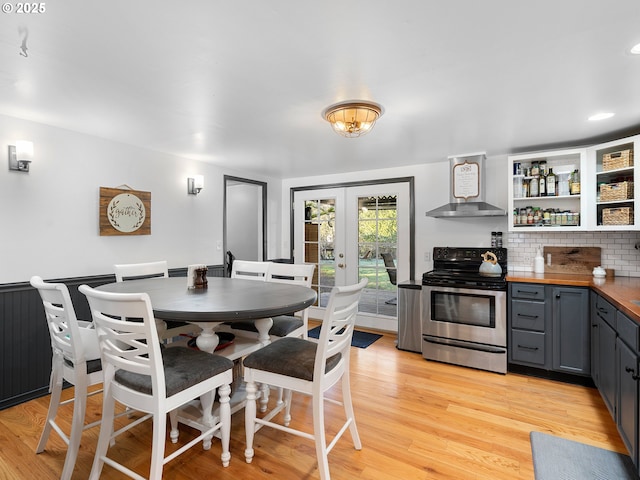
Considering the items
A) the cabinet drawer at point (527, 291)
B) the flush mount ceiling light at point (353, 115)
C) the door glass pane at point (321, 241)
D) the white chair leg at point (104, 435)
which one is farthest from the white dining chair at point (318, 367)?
the door glass pane at point (321, 241)

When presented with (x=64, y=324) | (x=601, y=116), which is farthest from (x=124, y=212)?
(x=601, y=116)

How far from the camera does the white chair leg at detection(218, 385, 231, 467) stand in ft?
6.11

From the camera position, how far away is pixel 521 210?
11.8 ft

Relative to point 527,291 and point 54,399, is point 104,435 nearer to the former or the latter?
point 54,399

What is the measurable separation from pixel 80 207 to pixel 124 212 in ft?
1.22

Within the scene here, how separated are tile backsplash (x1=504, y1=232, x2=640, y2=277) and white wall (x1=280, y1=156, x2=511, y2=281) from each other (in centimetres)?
25

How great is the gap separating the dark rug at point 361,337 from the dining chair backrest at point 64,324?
2.81 m

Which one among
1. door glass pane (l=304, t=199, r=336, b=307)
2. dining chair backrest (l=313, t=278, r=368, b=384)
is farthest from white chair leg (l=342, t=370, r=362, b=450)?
door glass pane (l=304, t=199, r=336, b=307)

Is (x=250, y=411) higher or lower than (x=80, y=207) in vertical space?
lower

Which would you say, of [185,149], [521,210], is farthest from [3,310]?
[521,210]

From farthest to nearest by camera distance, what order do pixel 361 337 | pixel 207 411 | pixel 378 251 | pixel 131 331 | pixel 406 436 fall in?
pixel 378 251
pixel 361 337
pixel 406 436
pixel 207 411
pixel 131 331

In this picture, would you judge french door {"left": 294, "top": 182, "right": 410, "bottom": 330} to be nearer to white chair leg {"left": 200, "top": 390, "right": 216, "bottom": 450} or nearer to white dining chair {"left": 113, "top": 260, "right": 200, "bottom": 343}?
white dining chair {"left": 113, "top": 260, "right": 200, "bottom": 343}

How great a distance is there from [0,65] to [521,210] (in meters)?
4.20

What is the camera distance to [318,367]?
172 centimetres
